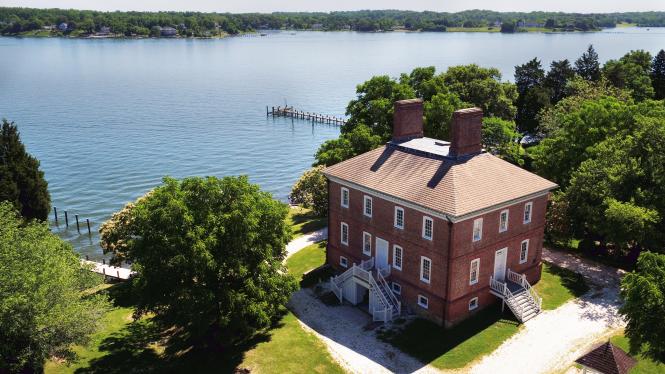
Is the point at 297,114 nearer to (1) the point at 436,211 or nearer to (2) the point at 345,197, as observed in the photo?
(2) the point at 345,197

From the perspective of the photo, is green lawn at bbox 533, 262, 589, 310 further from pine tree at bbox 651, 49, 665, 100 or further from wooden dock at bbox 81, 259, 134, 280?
pine tree at bbox 651, 49, 665, 100

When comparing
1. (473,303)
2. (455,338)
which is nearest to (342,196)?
(473,303)

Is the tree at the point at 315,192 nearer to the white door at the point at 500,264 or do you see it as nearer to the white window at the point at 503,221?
the white door at the point at 500,264

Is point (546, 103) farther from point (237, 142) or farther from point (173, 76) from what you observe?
point (173, 76)

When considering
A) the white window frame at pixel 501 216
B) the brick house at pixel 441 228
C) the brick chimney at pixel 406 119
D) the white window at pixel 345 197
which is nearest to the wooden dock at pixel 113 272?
the white window at pixel 345 197

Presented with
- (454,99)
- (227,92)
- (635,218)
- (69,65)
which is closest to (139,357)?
(635,218)
